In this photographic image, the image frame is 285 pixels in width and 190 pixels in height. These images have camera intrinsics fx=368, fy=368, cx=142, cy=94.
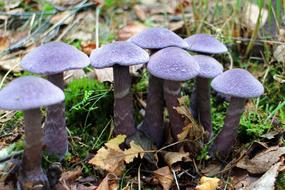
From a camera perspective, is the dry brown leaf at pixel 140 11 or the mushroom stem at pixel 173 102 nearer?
the mushroom stem at pixel 173 102

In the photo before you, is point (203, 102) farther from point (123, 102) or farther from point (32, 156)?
point (32, 156)

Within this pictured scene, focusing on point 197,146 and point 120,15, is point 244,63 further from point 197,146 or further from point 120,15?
point 120,15

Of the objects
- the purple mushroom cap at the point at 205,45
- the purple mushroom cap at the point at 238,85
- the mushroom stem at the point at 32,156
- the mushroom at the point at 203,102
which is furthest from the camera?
the mushroom at the point at 203,102

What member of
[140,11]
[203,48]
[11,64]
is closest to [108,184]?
[203,48]

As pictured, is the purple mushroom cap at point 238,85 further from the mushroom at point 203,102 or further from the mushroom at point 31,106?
the mushroom at point 31,106

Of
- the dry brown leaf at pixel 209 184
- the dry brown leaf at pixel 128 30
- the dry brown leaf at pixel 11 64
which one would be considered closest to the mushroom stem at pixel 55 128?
the dry brown leaf at pixel 209 184
